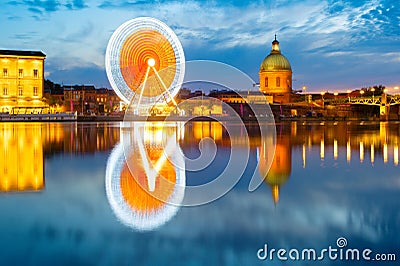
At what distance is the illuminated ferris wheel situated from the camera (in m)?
35.8

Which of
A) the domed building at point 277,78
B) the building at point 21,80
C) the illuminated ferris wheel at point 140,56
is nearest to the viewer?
the illuminated ferris wheel at point 140,56

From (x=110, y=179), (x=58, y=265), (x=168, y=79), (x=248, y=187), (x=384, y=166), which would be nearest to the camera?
(x=58, y=265)

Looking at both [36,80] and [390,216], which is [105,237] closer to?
[390,216]

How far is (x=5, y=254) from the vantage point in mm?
4559

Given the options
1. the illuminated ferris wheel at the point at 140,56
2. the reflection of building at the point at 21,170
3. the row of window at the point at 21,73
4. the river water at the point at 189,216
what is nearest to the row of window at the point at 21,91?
the row of window at the point at 21,73

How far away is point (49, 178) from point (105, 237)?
446 cm

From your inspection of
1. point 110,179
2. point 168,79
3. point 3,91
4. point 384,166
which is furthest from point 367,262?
point 3,91

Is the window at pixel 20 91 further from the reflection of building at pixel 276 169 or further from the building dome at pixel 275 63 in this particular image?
the reflection of building at pixel 276 169

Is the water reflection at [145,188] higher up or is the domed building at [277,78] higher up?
the domed building at [277,78]

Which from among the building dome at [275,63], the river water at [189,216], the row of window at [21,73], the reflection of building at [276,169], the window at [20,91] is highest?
the building dome at [275,63]

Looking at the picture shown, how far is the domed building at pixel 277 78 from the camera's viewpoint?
331 feet

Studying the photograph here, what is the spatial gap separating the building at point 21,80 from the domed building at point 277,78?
4862 centimetres

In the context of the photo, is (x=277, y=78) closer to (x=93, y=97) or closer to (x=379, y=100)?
(x=379, y=100)

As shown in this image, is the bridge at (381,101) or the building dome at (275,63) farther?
the building dome at (275,63)
